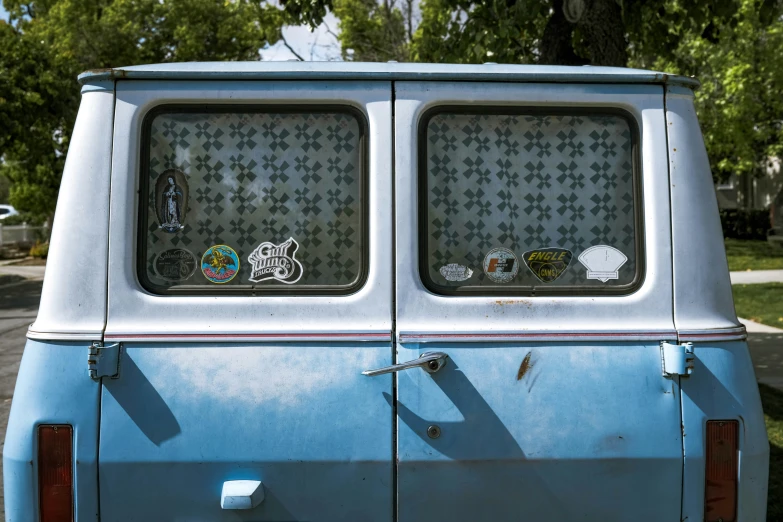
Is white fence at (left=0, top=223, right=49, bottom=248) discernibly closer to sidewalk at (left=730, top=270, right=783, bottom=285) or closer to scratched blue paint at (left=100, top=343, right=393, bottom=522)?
sidewalk at (left=730, top=270, right=783, bottom=285)

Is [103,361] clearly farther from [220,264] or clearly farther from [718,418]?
[718,418]

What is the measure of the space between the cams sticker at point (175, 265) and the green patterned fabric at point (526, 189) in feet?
2.47

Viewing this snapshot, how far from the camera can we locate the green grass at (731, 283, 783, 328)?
12406 millimetres

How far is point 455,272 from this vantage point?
8.79 ft

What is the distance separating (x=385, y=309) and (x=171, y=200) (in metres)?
0.76

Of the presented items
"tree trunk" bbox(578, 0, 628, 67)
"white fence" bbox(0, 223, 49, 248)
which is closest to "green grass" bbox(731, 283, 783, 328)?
"tree trunk" bbox(578, 0, 628, 67)

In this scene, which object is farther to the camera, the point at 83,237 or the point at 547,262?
the point at 547,262

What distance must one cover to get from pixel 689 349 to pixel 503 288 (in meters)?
0.59

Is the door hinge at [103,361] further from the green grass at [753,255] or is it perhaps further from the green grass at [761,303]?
the green grass at [753,255]

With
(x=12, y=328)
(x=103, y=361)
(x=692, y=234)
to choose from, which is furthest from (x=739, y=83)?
(x=103, y=361)

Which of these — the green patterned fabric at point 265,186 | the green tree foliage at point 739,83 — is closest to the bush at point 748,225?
the green tree foliage at point 739,83

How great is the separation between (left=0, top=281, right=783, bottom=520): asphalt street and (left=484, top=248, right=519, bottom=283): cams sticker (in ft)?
12.8

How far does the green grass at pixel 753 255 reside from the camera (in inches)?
800

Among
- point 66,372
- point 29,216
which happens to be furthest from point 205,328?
point 29,216
